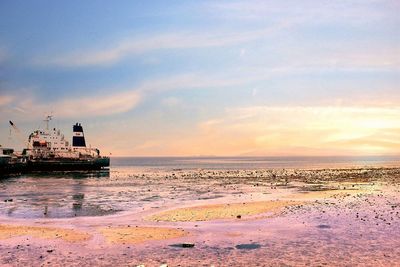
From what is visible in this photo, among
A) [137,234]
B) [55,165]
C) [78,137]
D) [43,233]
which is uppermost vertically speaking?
[78,137]

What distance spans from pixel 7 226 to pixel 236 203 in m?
20.9

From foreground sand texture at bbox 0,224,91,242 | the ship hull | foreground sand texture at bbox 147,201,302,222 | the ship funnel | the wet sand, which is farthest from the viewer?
the ship funnel

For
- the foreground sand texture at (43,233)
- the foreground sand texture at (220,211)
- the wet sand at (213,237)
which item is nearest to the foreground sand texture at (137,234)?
the wet sand at (213,237)

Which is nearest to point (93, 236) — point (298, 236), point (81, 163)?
point (298, 236)

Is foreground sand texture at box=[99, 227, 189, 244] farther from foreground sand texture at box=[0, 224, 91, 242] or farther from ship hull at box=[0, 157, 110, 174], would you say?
ship hull at box=[0, 157, 110, 174]

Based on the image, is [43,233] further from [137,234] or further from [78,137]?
[78,137]

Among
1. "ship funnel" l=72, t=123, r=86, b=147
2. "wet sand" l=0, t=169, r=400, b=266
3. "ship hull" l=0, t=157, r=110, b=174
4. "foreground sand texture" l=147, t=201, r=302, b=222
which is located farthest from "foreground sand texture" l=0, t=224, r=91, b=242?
"ship funnel" l=72, t=123, r=86, b=147

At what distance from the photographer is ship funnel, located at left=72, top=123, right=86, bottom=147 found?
445 ft

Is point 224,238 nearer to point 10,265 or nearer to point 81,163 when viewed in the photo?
point 10,265

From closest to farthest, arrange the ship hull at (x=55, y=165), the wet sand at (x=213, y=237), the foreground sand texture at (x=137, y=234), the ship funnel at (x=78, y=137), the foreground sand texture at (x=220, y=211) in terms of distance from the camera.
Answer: the wet sand at (x=213, y=237) < the foreground sand texture at (x=137, y=234) < the foreground sand texture at (x=220, y=211) < the ship hull at (x=55, y=165) < the ship funnel at (x=78, y=137)

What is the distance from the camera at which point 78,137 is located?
136750mm

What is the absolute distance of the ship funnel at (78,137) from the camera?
13562 centimetres

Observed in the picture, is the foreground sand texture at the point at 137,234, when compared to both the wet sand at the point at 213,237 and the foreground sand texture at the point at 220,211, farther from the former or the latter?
the foreground sand texture at the point at 220,211

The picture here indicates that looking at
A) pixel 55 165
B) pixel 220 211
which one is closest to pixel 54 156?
pixel 55 165
